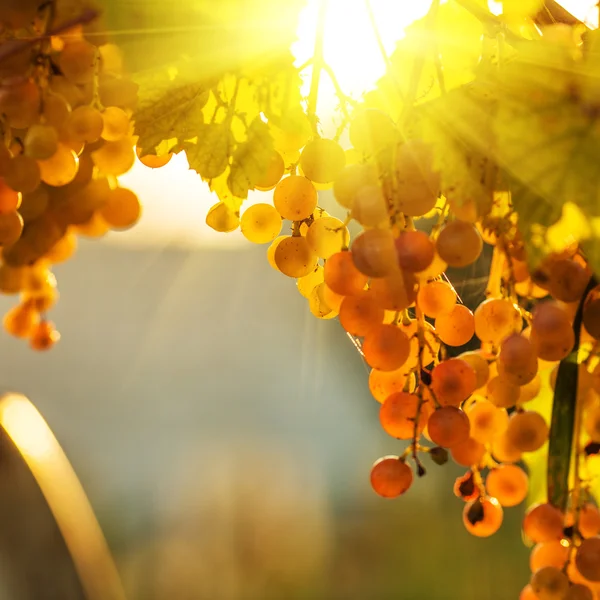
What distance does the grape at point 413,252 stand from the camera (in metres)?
0.34

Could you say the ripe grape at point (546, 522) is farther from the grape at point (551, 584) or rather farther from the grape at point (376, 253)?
the grape at point (376, 253)

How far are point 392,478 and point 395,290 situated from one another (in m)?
0.14

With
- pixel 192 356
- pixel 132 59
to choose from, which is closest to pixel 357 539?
pixel 132 59

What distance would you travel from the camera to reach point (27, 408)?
0.60 meters

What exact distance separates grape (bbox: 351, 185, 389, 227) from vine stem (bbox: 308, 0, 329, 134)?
6 cm

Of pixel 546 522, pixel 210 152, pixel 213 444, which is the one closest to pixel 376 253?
pixel 210 152

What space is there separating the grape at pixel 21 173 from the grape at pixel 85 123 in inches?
1.1

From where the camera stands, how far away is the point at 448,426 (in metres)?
0.40

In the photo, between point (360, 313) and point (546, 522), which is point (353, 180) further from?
point (546, 522)

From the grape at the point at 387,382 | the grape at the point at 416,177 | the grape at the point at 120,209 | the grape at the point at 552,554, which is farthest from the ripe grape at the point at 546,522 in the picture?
the grape at the point at 120,209

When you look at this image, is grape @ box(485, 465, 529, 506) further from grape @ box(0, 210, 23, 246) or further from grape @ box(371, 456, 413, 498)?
grape @ box(0, 210, 23, 246)

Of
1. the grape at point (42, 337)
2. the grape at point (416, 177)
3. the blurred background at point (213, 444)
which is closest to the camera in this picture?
the grape at point (416, 177)

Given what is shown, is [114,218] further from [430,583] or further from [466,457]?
[430,583]

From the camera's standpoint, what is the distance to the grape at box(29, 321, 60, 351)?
0.69m
